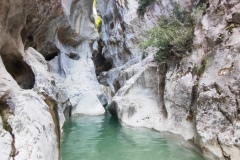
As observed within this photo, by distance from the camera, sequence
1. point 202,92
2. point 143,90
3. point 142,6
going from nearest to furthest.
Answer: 1. point 202,92
2. point 143,90
3. point 142,6

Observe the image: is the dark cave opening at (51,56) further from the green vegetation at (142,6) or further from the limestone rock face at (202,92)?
the green vegetation at (142,6)

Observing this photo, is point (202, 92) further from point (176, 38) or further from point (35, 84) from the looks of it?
point (35, 84)

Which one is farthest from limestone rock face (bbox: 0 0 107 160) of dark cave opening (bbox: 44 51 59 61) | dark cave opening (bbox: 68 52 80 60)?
dark cave opening (bbox: 68 52 80 60)

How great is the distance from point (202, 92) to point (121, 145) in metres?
3.39

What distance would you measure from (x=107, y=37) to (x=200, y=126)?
24.0 m

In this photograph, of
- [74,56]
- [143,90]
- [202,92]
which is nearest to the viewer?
[202,92]

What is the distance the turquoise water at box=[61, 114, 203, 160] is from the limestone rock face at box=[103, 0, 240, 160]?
1.62 feet

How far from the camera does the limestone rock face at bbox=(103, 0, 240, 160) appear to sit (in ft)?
20.8

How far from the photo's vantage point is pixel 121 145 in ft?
28.5

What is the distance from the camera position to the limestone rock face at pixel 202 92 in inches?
249

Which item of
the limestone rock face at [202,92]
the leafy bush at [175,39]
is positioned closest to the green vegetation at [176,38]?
the leafy bush at [175,39]

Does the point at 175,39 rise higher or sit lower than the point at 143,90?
higher

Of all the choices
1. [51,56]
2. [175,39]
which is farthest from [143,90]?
[51,56]

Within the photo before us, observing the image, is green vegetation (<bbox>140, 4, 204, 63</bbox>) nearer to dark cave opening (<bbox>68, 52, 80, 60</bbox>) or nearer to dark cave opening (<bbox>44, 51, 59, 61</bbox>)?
dark cave opening (<bbox>44, 51, 59, 61</bbox>)
